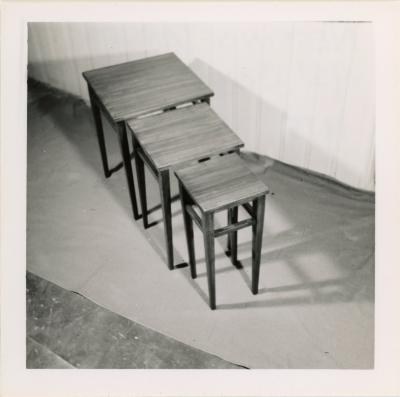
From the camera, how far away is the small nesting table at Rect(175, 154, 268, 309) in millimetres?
1935

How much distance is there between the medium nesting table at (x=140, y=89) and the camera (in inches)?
93.0

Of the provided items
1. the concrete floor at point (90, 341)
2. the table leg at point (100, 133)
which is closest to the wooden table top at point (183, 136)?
the table leg at point (100, 133)

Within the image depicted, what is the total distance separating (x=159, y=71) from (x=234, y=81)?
1.89 ft

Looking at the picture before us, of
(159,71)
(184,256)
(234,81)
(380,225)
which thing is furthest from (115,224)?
(380,225)

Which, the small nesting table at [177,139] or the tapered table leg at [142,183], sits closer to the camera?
the small nesting table at [177,139]

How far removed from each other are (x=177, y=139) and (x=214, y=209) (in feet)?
1.47

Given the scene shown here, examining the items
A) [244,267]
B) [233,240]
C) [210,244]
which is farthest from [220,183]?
[244,267]

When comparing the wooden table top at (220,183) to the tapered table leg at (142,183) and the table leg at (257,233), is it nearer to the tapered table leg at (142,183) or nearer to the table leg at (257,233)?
the table leg at (257,233)

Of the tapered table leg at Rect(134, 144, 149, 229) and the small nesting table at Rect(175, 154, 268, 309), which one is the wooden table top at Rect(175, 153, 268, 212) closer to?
the small nesting table at Rect(175, 154, 268, 309)

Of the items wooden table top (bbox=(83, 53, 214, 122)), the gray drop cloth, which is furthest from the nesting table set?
the gray drop cloth

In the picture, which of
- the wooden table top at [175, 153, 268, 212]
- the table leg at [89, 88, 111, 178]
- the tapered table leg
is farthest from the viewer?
the table leg at [89, 88, 111, 178]

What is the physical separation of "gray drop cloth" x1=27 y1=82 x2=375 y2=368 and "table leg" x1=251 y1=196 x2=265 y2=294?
0.13 metres

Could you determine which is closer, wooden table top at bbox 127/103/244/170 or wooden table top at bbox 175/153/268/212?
wooden table top at bbox 175/153/268/212

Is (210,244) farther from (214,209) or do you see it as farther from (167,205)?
(167,205)
